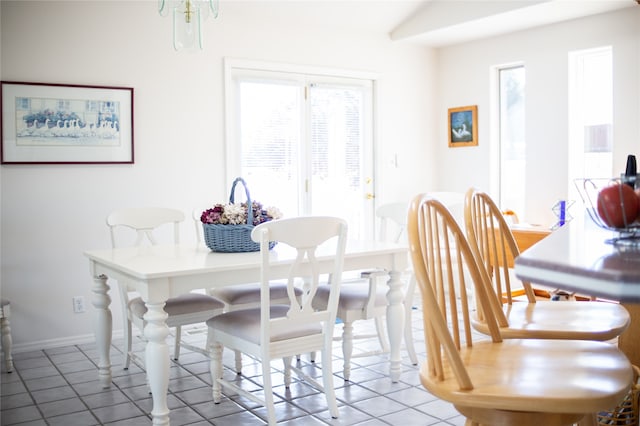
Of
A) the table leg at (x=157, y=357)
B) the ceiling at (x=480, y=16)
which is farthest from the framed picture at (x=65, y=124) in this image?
the ceiling at (x=480, y=16)

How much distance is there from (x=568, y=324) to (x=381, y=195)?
13.5 feet

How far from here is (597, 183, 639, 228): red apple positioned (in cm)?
125

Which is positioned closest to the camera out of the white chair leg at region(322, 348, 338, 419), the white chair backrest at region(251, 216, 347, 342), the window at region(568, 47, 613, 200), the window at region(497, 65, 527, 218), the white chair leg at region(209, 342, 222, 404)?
the white chair backrest at region(251, 216, 347, 342)

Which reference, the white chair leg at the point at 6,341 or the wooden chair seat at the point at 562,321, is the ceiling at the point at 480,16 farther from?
the white chair leg at the point at 6,341

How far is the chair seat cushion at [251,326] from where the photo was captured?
2.72 m

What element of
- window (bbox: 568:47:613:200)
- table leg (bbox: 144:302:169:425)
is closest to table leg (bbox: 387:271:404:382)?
table leg (bbox: 144:302:169:425)

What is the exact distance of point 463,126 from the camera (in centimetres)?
607

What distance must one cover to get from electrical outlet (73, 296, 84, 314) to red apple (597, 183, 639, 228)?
3778 millimetres

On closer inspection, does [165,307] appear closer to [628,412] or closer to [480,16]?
[628,412]

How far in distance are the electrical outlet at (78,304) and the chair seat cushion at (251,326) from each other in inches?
68.4

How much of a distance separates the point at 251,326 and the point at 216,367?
1.28ft

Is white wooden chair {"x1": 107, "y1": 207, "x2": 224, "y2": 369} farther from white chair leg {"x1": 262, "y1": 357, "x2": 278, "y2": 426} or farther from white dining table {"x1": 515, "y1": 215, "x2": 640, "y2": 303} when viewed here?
white dining table {"x1": 515, "y1": 215, "x2": 640, "y2": 303}

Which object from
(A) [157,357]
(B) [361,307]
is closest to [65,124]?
(A) [157,357]

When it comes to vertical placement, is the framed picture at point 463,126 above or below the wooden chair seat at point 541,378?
above
